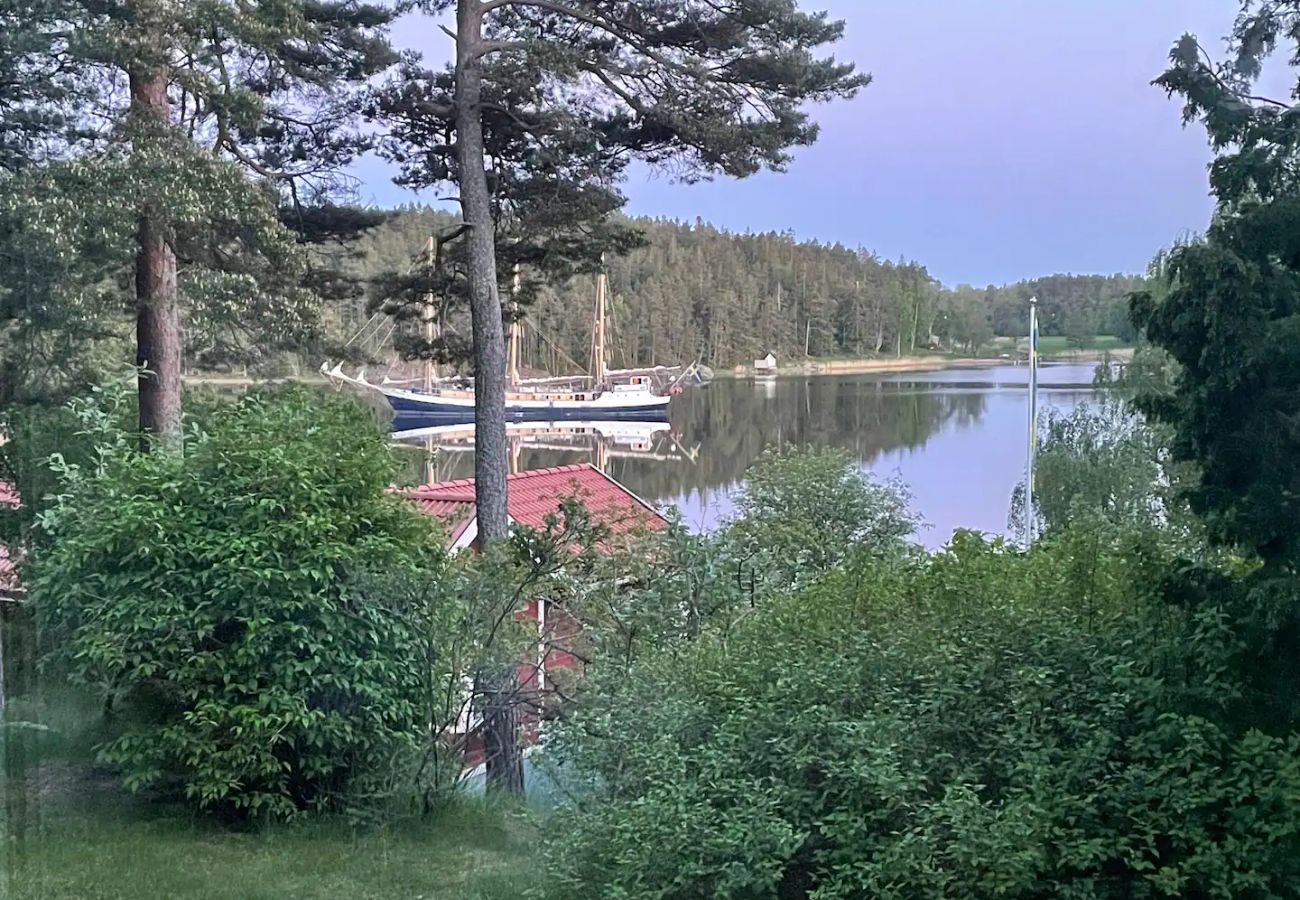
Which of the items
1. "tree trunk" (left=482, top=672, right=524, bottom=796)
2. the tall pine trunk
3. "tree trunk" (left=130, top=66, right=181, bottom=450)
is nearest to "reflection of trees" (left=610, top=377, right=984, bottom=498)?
the tall pine trunk

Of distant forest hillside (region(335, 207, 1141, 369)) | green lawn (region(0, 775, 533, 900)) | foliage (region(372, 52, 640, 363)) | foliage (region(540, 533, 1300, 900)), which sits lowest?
green lawn (region(0, 775, 533, 900))

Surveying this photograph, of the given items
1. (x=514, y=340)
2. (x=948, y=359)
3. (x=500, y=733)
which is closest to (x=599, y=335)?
(x=514, y=340)

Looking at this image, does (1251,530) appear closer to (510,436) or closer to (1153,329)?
(1153,329)

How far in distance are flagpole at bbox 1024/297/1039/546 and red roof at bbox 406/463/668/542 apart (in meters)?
A: 1.19

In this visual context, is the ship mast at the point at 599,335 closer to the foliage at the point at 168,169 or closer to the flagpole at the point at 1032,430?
the foliage at the point at 168,169

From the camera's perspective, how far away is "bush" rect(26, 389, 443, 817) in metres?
3.78

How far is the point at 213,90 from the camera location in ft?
14.6

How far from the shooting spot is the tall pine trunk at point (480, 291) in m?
4.92

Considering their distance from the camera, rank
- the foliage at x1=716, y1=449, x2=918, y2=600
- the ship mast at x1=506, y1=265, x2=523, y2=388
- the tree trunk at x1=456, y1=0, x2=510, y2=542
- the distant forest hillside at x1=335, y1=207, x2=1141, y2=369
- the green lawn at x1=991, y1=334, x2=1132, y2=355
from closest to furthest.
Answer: the green lawn at x1=991, y1=334, x2=1132, y2=355
the foliage at x1=716, y1=449, x2=918, y2=600
the distant forest hillside at x1=335, y1=207, x2=1141, y2=369
the tree trunk at x1=456, y1=0, x2=510, y2=542
the ship mast at x1=506, y1=265, x2=523, y2=388

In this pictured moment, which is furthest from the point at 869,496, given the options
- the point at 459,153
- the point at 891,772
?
the point at 459,153

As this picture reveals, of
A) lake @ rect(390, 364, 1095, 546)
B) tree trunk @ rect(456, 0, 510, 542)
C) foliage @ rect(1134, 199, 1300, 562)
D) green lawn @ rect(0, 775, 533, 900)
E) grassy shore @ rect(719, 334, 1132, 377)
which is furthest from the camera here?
tree trunk @ rect(456, 0, 510, 542)

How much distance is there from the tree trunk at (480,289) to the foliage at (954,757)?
1.74m

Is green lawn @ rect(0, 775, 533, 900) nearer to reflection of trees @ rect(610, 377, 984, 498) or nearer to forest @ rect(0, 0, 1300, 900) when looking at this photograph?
forest @ rect(0, 0, 1300, 900)

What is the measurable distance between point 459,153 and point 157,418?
1.51 m
